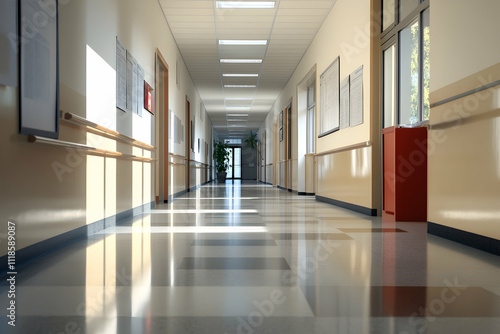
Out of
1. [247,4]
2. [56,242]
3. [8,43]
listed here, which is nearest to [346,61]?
[247,4]

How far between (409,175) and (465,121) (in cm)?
155

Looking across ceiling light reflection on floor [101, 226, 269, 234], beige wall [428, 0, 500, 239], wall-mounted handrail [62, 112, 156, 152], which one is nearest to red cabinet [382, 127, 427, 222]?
beige wall [428, 0, 500, 239]

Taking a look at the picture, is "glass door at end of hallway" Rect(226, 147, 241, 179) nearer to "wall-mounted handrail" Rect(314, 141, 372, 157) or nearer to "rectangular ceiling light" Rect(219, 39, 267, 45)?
"rectangular ceiling light" Rect(219, 39, 267, 45)

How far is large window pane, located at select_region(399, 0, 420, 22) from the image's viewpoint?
4.54 meters

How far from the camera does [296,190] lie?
11203 mm

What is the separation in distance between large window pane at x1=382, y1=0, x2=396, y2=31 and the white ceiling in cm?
151

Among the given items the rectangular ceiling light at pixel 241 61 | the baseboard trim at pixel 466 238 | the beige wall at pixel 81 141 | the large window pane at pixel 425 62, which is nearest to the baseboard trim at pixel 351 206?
the large window pane at pixel 425 62

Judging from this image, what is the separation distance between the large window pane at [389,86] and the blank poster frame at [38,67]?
12.3 ft

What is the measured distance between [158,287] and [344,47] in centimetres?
527

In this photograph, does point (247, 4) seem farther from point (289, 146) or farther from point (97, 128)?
point (289, 146)

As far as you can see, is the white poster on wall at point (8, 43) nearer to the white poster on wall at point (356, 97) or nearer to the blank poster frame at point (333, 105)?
the white poster on wall at point (356, 97)

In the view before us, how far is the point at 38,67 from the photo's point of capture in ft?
8.34

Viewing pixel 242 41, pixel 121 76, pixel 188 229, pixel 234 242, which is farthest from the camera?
pixel 242 41

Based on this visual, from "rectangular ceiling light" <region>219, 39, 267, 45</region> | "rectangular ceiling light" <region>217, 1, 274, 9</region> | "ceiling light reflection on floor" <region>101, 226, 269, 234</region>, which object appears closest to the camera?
"ceiling light reflection on floor" <region>101, 226, 269, 234</region>
